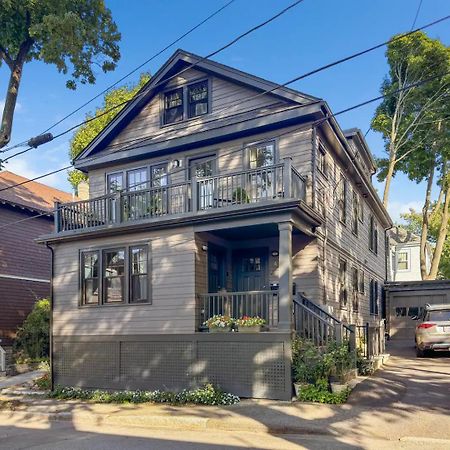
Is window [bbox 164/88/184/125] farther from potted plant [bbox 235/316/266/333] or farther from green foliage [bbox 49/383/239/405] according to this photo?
green foliage [bbox 49/383/239/405]

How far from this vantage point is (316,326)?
11.7m

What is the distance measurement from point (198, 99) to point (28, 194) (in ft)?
38.0

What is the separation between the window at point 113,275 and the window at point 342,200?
7215mm

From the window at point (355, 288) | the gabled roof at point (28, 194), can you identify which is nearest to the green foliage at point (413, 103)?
the window at point (355, 288)

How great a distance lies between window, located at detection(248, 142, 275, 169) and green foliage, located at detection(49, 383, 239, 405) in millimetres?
6174

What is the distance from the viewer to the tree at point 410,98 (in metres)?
28.8

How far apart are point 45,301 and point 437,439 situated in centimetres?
1656

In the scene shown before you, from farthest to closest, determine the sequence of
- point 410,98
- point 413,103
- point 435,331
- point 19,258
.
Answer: point 413,103 → point 410,98 → point 19,258 → point 435,331

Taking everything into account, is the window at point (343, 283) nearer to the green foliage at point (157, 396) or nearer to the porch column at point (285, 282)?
the porch column at point (285, 282)

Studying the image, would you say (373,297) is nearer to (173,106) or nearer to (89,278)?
(173,106)

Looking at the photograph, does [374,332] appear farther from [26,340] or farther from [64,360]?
[26,340]

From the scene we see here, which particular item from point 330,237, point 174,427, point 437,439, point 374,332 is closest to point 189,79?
point 330,237

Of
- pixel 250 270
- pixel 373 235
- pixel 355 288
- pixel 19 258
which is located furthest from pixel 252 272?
pixel 19 258

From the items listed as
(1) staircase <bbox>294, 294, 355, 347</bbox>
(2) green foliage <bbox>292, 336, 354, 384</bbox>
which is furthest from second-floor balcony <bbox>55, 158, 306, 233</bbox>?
(2) green foliage <bbox>292, 336, 354, 384</bbox>
